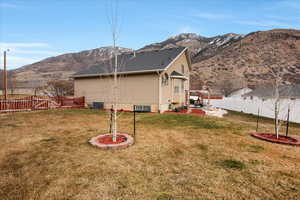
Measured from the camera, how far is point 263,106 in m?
15.8

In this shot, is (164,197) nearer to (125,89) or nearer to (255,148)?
(255,148)

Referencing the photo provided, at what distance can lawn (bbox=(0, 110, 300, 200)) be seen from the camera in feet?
9.40

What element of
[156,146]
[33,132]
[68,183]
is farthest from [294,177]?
[33,132]

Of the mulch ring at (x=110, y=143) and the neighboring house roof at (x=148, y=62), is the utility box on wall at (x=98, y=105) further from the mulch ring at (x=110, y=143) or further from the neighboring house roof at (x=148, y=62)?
the mulch ring at (x=110, y=143)

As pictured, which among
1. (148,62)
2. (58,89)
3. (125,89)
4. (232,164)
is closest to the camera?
(232,164)

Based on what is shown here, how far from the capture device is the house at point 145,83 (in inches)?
508

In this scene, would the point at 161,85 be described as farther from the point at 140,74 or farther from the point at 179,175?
the point at 179,175

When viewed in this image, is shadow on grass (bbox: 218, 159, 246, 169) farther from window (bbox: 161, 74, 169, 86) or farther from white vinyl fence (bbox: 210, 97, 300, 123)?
window (bbox: 161, 74, 169, 86)

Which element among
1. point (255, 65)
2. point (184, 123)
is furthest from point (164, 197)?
point (255, 65)

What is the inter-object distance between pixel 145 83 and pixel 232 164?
10.1 meters

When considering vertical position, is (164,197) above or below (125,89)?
below

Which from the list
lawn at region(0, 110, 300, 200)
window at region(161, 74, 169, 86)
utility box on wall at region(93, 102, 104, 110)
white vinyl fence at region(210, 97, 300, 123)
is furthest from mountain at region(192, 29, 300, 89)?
lawn at region(0, 110, 300, 200)

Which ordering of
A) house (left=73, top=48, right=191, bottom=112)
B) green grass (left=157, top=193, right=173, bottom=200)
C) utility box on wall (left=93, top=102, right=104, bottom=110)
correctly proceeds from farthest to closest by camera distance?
1. utility box on wall (left=93, top=102, right=104, bottom=110)
2. house (left=73, top=48, right=191, bottom=112)
3. green grass (left=157, top=193, right=173, bottom=200)

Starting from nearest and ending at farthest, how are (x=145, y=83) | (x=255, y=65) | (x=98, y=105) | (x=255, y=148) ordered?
1. (x=255, y=148)
2. (x=145, y=83)
3. (x=98, y=105)
4. (x=255, y=65)
